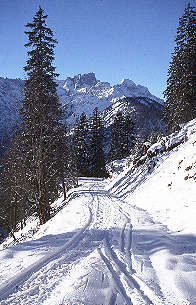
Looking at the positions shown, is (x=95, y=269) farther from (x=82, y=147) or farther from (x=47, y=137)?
(x=82, y=147)

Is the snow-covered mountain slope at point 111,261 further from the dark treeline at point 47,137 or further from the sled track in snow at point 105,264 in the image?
the dark treeline at point 47,137

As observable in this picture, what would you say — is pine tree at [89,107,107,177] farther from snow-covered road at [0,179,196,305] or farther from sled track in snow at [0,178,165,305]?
snow-covered road at [0,179,196,305]

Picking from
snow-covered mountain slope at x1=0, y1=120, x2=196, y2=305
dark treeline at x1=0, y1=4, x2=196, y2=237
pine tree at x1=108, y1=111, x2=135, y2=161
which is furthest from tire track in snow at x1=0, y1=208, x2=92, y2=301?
pine tree at x1=108, y1=111, x2=135, y2=161

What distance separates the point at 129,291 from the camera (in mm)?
3643

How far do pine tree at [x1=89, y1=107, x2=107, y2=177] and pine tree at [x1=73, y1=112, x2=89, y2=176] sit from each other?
3.38 feet

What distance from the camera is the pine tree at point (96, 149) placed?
41438 millimetres

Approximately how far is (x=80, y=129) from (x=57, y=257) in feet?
127

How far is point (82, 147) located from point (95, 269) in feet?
122

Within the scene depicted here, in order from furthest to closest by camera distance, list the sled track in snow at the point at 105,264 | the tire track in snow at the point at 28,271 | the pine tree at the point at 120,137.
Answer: the pine tree at the point at 120,137 < the tire track in snow at the point at 28,271 < the sled track in snow at the point at 105,264

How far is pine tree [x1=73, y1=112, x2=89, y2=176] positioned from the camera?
41.4 metres

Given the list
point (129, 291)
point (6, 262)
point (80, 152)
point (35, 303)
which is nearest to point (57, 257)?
point (6, 262)

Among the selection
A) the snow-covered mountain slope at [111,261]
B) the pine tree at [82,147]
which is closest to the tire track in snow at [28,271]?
the snow-covered mountain slope at [111,261]

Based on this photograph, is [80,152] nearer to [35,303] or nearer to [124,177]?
[124,177]

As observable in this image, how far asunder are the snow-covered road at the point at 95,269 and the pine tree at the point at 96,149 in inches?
1338
